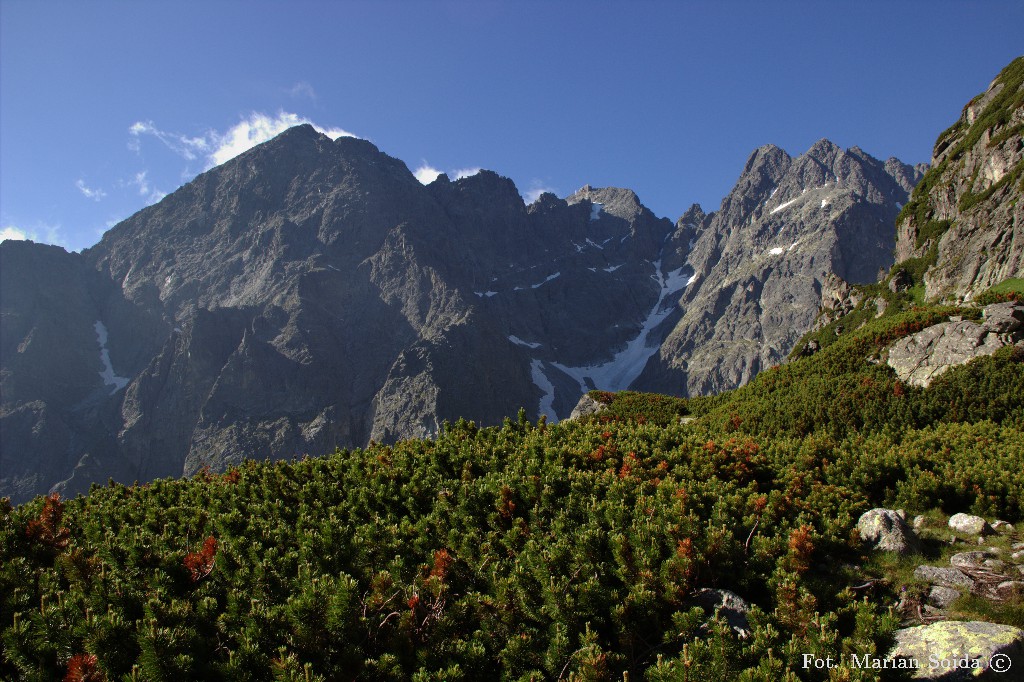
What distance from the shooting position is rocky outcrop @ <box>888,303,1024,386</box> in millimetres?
17219

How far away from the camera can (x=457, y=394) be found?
516 ft

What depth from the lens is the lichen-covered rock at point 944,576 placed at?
694cm

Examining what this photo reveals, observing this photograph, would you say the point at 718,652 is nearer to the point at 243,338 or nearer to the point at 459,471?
the point at 459,471

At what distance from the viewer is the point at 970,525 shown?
8.95 metres

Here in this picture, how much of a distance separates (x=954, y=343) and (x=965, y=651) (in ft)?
54.6

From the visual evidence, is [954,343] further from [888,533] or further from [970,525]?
[888,533]

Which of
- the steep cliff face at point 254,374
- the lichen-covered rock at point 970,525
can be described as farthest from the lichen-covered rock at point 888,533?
the steep cliff face at point 254,374

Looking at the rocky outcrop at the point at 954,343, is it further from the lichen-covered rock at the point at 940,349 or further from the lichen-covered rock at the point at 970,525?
the lichen-covered rock at the point at 970,525

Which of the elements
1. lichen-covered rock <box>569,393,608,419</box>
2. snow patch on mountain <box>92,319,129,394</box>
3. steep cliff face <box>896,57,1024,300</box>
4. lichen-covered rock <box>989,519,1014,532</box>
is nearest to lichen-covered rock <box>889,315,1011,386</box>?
lichen-covered rock <box>989,519,1014,532</box>

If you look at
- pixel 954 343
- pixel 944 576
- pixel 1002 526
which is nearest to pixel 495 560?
pixel 944 576

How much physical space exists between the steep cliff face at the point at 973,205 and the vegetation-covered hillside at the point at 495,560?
3274 centimetres

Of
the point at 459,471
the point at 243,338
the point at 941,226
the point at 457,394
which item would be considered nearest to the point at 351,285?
the point at 243,338

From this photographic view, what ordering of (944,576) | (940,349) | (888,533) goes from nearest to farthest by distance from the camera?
(944,576) < (888,533) < (940,349)

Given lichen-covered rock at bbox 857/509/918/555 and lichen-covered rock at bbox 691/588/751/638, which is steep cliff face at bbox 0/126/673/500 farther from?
lichen-covered rock at bbox 691/588/751/638
